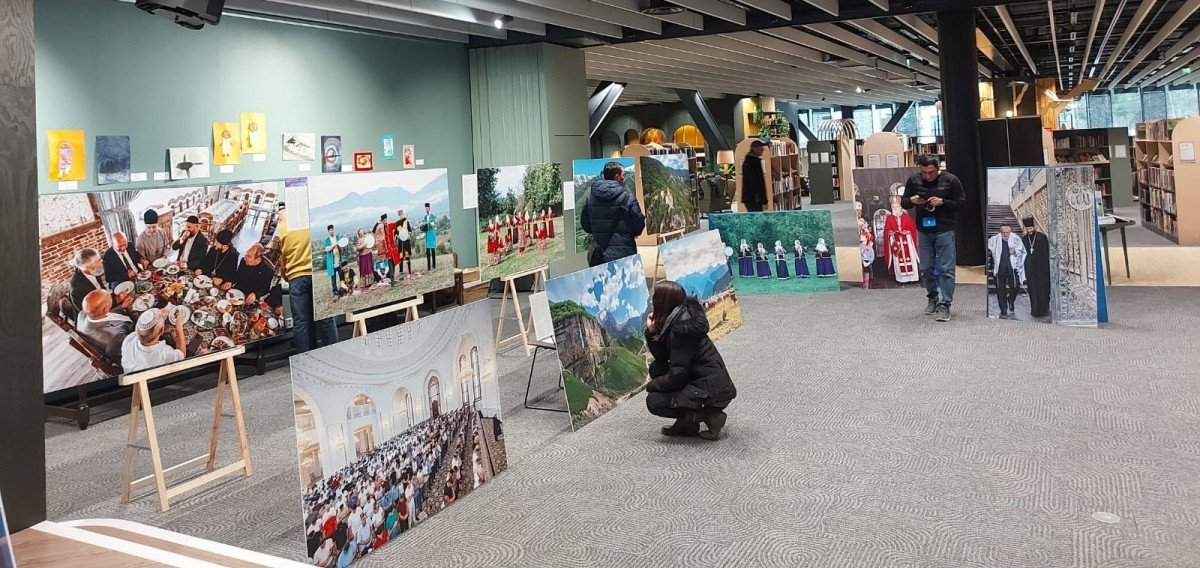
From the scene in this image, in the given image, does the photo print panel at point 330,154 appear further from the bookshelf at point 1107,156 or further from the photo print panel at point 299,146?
the bookshelf at point 1107,156

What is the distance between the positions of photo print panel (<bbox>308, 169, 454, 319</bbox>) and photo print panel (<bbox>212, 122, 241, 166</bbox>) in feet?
8.02

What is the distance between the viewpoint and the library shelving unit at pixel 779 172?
18297 mm

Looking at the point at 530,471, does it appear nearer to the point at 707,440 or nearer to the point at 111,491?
the point at 707,440

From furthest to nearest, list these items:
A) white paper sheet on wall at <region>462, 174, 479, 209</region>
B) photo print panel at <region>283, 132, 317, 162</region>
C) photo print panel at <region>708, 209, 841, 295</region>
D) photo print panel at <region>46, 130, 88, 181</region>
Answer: photo print panel at <region>708, 209, 841, 295</region> < photo print panel at <region>283, 132, 317, 162</region> < white paper sheet on wall at <region>462, 174, 479, 209</region> < photo print panel at <region>46, 130, 88, 181</region>

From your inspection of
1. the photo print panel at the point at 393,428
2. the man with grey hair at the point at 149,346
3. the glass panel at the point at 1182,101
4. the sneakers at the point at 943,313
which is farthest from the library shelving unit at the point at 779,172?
the glass panel at the point at 1182,101

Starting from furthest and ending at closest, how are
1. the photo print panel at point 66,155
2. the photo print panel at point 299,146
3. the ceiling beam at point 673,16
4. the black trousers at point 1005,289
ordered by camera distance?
the ceiling beam at point 673,16, the photo print panel at point 299,146, the black trousers at point 1005,289, the photo print panel at point 66,155

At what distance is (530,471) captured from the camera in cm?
486

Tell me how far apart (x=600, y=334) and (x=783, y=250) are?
15.9 feet

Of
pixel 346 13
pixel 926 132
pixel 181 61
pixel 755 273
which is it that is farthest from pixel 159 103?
pixel 926 132

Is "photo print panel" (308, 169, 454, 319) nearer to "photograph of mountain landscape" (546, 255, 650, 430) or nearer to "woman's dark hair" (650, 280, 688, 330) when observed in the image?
"photograph of mountain landscape" (546, 255, 650, 430)

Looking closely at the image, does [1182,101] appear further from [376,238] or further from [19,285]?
[19,285]

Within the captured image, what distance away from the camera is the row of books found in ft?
41.3

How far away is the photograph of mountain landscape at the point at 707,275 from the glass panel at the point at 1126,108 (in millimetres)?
32081

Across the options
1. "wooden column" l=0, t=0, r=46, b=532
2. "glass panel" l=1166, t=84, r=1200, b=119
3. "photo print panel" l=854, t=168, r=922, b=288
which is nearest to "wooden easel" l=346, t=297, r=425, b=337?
"wooden column" l=0, t=0, r=46, b=532
